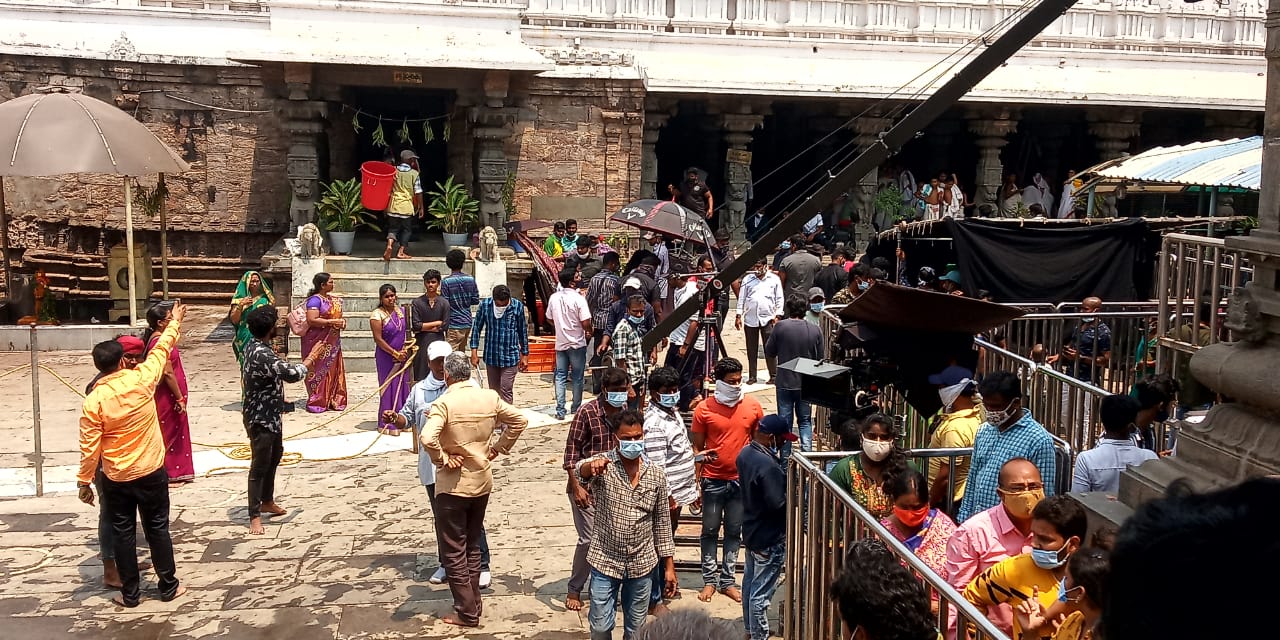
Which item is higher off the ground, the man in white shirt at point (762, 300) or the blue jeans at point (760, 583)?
the man in white shirt at point (762, 300)

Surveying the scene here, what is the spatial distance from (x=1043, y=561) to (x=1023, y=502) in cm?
51

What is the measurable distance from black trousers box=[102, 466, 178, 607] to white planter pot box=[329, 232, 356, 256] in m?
8.69

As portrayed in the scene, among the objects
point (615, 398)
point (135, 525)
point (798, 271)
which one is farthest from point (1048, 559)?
point (798, 271)

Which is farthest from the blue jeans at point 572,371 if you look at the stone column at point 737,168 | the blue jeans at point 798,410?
the stone column at point 737,168

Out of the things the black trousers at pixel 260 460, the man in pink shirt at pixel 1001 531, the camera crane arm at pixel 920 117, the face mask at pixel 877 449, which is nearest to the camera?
the man in pink shirt at pixel 1001 531

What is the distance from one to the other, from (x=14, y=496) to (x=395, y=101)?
10.9 meters

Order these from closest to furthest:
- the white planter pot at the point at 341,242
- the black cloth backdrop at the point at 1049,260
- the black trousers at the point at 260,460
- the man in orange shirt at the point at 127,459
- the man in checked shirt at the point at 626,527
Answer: the man in checked shirt at the point at 626,527, the man in orange shirt at the point at 127,459, the black trousers at the point at 260,460, the black cloth backdrop at the point at 1049,260, the white planter pot at the point at 341,242

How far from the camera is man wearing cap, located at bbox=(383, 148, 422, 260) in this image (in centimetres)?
1514

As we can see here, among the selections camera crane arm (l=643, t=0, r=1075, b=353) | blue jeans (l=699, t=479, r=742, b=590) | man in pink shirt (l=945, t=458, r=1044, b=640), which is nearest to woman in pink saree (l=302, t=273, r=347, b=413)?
camera crane arm (l=643, t=0, r=1075, b=353)

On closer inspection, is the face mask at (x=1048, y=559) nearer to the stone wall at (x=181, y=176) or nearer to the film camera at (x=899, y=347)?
the film camera at (x=899, y=347)

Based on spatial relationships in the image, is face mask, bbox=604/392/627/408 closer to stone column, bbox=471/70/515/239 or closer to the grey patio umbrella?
the grey patio umbrella

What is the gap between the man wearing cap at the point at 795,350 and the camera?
9258mm

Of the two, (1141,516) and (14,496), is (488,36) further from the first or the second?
(1141,516)

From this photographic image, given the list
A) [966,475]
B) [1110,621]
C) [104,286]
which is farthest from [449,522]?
[104,286]
